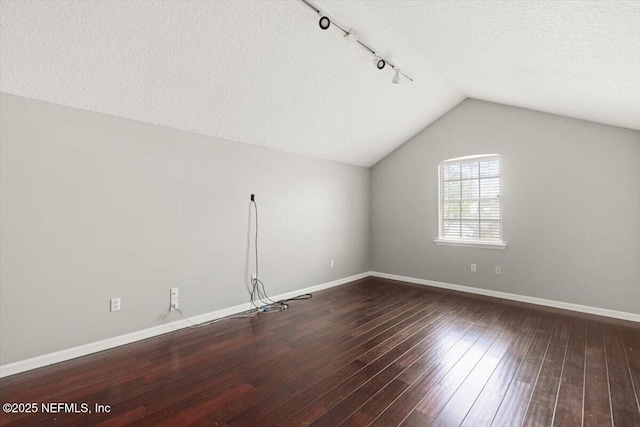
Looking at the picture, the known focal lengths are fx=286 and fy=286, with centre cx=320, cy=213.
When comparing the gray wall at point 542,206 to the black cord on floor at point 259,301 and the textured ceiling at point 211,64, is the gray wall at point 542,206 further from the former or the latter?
the black cord on floor at point 259,301

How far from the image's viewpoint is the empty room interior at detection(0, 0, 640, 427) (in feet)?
6.02

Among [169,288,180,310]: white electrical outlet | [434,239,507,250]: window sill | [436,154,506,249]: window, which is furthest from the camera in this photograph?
[436,154,506,249]: window

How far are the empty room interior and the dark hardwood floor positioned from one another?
19mm

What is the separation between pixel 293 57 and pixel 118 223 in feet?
7.26

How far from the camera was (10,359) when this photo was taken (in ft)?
6.84

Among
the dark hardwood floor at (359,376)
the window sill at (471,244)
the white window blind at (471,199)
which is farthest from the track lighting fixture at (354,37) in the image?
the dark hardwood floor at (359,376)

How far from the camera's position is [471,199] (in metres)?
4.47

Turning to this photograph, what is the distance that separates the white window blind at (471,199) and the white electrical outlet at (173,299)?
3978 mm

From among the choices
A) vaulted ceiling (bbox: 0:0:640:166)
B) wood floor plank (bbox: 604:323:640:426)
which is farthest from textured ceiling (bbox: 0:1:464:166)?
wood floor plank (bbox: 604:323:640:426)

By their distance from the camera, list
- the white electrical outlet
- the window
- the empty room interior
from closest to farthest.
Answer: the empty room interior → the white electrical outlet → the window

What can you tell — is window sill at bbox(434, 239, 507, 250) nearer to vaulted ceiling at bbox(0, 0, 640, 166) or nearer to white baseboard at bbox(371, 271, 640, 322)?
white baseboard at bbox(371, 271, 640, 322)

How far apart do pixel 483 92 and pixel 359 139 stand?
5.76 feet

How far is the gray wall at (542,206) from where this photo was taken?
334 cm

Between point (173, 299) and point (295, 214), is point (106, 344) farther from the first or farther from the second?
point (295, 214)
